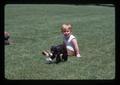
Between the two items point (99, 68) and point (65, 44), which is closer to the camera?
point (65, 44)

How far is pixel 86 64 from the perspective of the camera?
272 centimetres

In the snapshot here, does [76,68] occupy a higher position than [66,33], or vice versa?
[66,33]

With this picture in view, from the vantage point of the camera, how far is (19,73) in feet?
8.00
